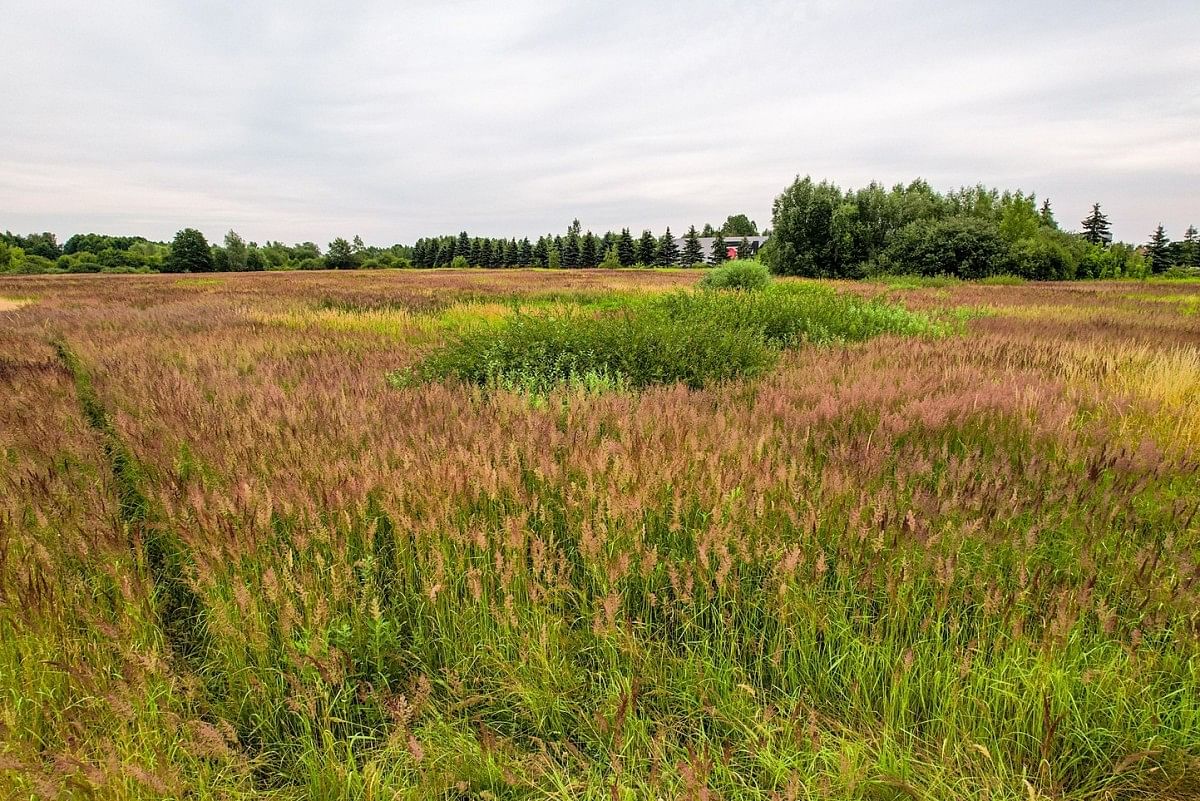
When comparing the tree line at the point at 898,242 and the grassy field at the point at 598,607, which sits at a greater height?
the tree line at the point at 898,242

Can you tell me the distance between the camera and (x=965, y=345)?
23.6 feet

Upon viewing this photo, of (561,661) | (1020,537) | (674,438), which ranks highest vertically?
(674,438)

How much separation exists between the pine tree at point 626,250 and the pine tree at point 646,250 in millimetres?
639

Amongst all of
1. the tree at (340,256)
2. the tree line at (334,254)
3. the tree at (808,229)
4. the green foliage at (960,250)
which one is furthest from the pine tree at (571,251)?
the green foliage at (960,250)

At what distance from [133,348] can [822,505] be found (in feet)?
29.1

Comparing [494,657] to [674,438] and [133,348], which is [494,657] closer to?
[674,438]

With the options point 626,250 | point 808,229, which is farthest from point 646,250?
point 808,229

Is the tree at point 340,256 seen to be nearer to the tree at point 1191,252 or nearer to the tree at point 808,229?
the tree at point 808,229

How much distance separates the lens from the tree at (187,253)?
72938 mm

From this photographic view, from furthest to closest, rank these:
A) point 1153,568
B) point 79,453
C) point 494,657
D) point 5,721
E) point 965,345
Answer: point 965,345 → point 79,453 → point 1153,568 → point 494,657 → point 5,721

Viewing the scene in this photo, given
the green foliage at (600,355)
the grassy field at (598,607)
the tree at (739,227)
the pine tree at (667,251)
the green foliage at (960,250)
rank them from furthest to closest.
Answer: the tree at (739,227) < the pine tree at (667,251) < the green foliage at (960,250) < the green foliage at (600,355) < the grassy field at (598,607)

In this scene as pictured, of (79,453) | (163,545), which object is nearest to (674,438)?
(163,545)

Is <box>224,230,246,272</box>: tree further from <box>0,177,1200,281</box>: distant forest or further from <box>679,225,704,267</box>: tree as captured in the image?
<box>679,225,704,267</box>: tree

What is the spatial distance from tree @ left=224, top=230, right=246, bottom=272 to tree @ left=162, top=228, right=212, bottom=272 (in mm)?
8498
